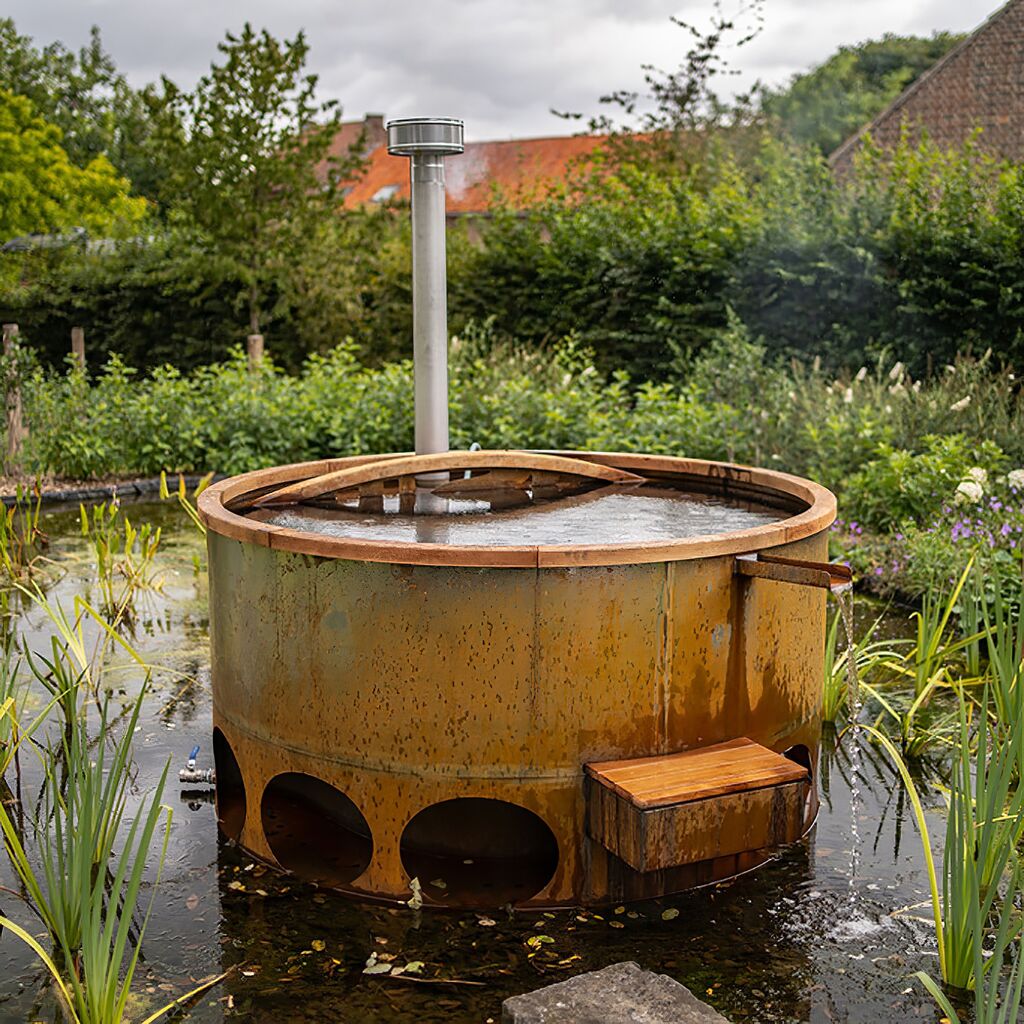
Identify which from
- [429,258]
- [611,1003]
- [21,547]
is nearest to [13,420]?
[21,547]

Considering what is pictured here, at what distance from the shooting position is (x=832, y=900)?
10.4ft

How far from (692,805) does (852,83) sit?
168 feet

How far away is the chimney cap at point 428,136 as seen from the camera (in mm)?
4320

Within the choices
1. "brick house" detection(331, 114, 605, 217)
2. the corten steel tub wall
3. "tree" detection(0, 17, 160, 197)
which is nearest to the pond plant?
the corten steel tub wall

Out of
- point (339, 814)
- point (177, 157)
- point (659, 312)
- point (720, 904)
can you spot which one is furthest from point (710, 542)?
point (177, 157)

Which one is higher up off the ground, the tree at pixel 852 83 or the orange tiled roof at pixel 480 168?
the tree at pixel 852 83

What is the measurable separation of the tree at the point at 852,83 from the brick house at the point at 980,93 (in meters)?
20.9

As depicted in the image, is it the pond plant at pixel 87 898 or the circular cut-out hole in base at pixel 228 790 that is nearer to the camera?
the pond plant at pixel 87 898

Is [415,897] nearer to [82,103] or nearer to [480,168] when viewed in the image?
[480,168]

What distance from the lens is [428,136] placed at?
4316mm

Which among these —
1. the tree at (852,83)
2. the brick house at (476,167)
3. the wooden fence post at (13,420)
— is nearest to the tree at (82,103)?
the brick house at (476,167)

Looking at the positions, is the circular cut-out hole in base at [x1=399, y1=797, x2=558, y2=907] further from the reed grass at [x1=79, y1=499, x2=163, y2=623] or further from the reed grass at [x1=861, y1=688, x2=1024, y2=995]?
the reed grass at [x1=79, y1=499, x2=163, y2=623]

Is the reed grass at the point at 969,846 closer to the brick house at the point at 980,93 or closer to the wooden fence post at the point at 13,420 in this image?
the wooden fence post at the point at 13,420

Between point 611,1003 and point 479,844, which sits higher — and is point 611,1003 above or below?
above
